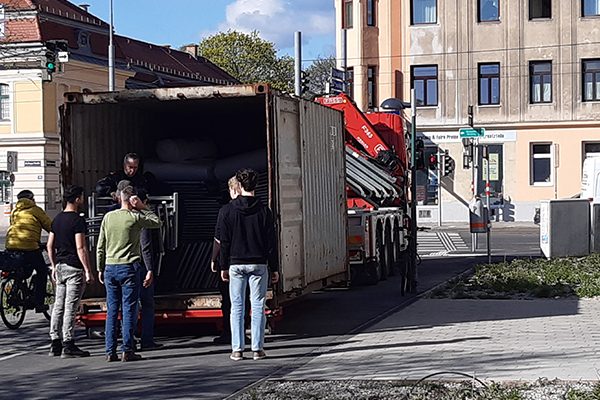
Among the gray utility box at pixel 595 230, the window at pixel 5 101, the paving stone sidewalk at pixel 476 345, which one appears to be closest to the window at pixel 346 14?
the window at pixel 5 101

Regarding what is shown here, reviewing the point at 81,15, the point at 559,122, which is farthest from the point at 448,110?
the point at 81,15

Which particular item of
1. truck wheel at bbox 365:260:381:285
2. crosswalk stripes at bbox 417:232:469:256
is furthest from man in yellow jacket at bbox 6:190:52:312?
crosswalk stripes at bbox 417:232:469:256

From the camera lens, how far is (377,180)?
74.7 feet

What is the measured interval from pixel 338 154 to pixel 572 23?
34946 mm

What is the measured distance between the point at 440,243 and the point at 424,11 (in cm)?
1784

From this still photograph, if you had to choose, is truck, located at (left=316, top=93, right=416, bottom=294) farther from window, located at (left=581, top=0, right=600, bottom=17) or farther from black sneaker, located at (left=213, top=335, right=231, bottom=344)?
window, located at (left=581, top=0, right=600, bottom=17)

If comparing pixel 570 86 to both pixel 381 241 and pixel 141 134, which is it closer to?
pixel 381 241

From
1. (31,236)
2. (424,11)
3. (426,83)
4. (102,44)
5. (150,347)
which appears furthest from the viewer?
(102,44)

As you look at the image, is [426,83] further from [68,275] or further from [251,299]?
[251,299]

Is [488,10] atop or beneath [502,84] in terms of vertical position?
atop

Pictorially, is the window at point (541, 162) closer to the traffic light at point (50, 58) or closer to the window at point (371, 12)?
the window at point (371, 12)

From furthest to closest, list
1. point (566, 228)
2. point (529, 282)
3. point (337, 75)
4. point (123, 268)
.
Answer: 1. point (337, 75)
2. point (566, 228)
3. point (529, 282)
4. point (123, 268)

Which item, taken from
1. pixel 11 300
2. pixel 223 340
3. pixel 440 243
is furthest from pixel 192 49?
pixel 223 340

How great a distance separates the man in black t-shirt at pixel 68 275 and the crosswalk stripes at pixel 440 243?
19.0m
